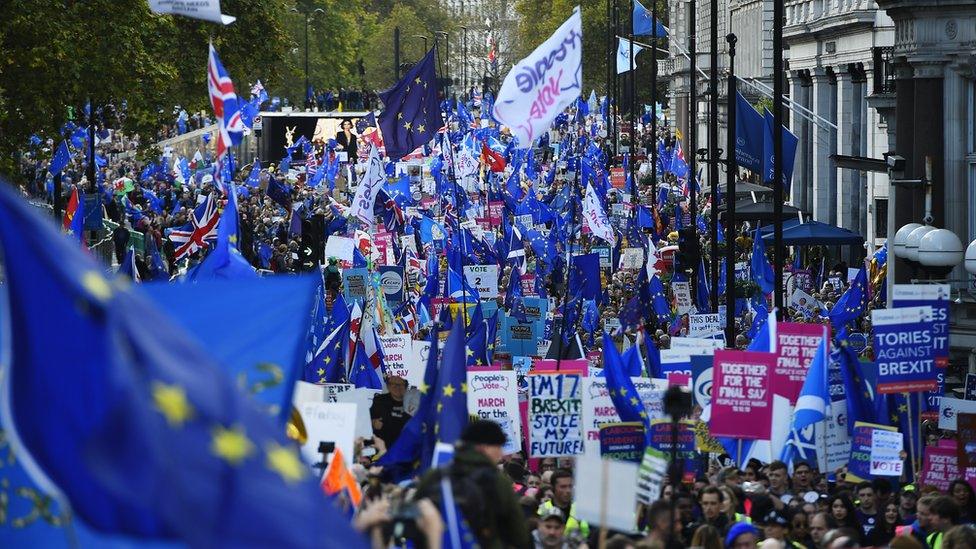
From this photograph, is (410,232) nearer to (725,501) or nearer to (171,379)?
(725,501)

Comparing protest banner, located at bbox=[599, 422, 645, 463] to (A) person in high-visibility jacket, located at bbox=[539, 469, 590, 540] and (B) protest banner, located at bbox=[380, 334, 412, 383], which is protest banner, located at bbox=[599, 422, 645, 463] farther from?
(B) protest banner, located at bbox=[380, 334, 412, 383]

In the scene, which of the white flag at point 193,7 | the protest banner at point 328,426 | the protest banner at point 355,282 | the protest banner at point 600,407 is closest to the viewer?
the protest banner at point 328,426

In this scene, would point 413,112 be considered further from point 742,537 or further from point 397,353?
point 742,537

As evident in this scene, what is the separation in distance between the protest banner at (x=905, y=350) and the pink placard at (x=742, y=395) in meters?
0.90

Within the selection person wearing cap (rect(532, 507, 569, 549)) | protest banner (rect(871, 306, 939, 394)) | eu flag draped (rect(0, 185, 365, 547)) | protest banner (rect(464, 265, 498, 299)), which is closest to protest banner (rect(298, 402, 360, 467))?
person wearing cap (rect(532, 507, 569, 549))

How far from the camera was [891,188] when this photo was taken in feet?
72.8

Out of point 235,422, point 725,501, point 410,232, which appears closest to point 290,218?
point 410,232

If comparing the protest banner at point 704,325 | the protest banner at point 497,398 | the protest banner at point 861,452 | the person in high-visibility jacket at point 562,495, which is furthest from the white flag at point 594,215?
the person in high-visibility jacket at point 562,495

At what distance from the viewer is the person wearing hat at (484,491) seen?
7.48m

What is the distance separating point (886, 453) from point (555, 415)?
2.36 metres

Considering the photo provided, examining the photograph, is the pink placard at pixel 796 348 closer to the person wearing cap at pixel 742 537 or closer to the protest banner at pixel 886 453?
the protest banner at pixel 886 453

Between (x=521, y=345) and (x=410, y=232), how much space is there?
46.8 feet

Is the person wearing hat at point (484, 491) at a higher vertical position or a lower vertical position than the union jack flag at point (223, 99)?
lower

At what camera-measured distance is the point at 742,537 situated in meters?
9.83
